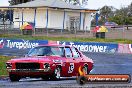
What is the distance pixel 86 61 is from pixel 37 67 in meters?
2.84

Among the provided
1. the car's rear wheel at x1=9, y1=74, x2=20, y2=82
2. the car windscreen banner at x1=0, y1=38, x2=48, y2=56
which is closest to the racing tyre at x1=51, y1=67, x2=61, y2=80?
the car's rear wheel at x1=9, y1=74, x2=20, y2=82

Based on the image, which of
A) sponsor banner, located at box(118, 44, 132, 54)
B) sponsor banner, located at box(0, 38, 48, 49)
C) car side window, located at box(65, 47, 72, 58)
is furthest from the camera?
sponsor banner, located at box(0, 38, 48, 49)

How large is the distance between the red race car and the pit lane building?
35.9 meters

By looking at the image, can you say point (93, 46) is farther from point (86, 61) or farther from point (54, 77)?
point (54, 77)

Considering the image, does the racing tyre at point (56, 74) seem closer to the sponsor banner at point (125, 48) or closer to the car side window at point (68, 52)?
the car side window at point (68, 52)

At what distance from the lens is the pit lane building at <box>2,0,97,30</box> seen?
54.7m

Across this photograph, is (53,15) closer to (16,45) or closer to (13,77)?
(16,45)

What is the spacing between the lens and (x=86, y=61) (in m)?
17.6

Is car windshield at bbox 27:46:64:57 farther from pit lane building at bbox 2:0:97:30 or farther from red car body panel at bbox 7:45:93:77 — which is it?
pit lane building at bbox 2:0:97:30

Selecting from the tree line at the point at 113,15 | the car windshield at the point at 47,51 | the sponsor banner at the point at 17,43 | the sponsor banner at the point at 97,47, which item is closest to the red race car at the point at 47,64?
the car windshield at the point at 47,51

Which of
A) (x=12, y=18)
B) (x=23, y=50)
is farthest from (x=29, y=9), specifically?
(x=23, y=50)

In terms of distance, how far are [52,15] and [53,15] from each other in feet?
0.49

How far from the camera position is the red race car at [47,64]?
50.4 ft

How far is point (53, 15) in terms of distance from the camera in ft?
183
